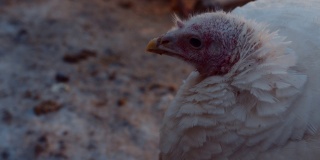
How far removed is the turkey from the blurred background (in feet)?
3.72

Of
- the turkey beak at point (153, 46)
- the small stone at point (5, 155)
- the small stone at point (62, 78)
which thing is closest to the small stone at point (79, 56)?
the small stone at point (62, 78)

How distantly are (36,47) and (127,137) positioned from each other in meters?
1.26

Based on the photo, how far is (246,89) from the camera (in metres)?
A: 1.69

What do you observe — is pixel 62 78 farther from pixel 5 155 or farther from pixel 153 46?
pixel 153 46

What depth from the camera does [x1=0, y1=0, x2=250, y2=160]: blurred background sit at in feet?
9.59

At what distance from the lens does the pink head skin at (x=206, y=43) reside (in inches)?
70.1

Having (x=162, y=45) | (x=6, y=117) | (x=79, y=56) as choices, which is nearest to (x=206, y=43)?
(x=162, y=45)

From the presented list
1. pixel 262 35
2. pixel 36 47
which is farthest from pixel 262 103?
pixel 36 47

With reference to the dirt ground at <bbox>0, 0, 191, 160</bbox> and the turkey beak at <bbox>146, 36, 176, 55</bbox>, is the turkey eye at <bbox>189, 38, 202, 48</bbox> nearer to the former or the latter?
the turkey beak at <bbox>146, 36, 176, 55</bbox>

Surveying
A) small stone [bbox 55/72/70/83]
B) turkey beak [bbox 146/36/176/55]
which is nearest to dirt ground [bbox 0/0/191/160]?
small stone [bbox 55/72/70/83]

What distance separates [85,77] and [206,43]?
1.82 m

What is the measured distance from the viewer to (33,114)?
10.1 feet

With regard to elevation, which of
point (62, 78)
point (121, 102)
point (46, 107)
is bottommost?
point (46, 107)

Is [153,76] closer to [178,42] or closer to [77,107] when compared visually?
[77,107]
